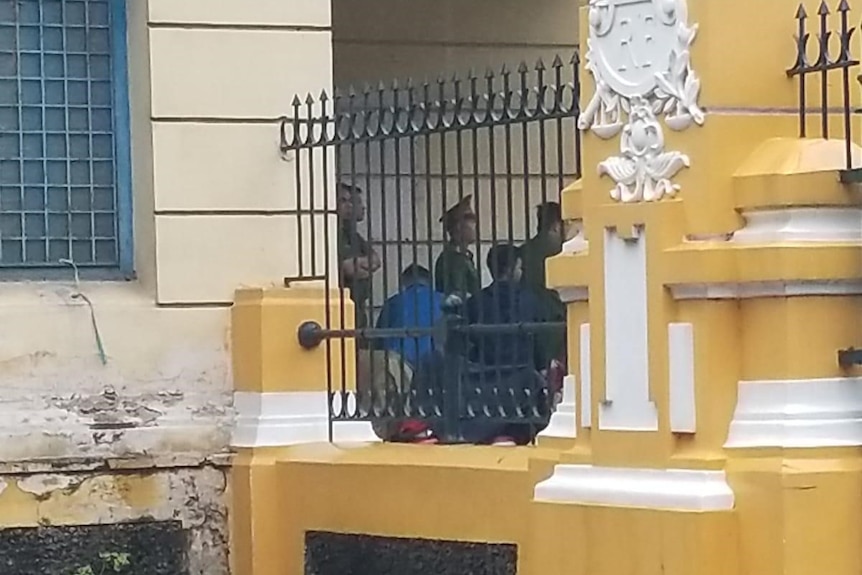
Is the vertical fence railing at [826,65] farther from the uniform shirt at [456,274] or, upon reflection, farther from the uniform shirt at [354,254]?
the uniform shirt at [354,254]

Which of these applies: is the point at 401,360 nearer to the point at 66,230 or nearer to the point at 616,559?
the point at 66,230

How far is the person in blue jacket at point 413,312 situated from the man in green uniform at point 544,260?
1.39 ft

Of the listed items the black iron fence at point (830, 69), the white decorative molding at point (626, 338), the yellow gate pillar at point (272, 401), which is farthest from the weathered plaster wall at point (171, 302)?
the black iron fence at point (830, 69)

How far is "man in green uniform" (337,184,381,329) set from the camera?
935 centimetres

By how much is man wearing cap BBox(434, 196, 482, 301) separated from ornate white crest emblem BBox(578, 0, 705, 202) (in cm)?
149

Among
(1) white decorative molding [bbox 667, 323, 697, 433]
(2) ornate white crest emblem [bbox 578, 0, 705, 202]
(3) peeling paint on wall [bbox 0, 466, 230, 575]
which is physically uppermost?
(2) ornate white crest emblem [bbox 578, 0, 705, 202]

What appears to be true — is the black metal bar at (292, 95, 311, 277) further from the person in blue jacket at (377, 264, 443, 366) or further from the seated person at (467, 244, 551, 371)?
the seated person at (467, 244, 551, 371)

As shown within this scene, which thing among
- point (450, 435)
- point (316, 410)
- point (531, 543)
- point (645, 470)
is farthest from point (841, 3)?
point (316, 410)

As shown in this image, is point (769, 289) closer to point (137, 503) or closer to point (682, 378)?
point (682, 378)

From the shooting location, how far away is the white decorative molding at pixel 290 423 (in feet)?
30.5

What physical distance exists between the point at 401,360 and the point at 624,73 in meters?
2.43

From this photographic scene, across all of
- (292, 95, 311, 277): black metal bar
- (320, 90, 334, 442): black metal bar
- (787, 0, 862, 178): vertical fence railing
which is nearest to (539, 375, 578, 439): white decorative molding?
(787, 0, 862, 178): vertical fence railing

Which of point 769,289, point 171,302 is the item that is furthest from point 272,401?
point 769,289

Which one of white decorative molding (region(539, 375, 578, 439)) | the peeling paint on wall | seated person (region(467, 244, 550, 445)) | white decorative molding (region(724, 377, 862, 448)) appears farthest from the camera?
the peeling paint on wall
